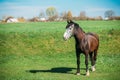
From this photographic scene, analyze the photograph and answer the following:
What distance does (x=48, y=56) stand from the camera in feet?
60.2

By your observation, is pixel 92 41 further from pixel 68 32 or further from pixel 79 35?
pixel 68 32

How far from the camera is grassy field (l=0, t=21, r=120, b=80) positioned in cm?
1215

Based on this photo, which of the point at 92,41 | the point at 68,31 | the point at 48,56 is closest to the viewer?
the point at 68,31

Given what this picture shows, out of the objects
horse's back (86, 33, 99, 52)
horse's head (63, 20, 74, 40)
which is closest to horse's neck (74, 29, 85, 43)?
horse's head (63, 20, 74, 40)

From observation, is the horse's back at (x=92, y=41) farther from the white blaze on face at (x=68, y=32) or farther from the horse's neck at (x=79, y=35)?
the white blaze on face at (x=68, y=32)

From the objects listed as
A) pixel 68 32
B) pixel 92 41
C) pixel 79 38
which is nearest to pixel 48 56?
pixel 92 41

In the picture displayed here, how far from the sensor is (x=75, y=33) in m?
11.8

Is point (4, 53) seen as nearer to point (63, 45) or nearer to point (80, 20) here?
point (63, 45)

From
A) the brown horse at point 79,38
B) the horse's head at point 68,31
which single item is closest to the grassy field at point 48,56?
the brown horse at point 79,38

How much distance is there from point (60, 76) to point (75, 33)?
1.90 m

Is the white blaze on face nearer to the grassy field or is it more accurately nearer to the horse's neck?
the horse's neck

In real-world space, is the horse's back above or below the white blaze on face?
below

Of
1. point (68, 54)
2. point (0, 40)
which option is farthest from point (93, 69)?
point (0, 40)

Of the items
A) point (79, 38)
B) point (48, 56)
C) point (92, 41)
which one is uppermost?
point (79, 38)
